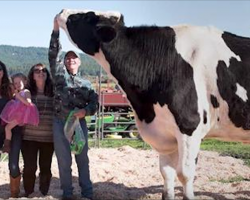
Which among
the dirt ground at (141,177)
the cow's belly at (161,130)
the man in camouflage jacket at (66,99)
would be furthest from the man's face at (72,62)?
the dirt ground at (141,177)

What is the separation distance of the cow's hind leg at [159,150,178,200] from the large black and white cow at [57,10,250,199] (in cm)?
15

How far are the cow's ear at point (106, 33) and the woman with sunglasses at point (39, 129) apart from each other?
1374 mm

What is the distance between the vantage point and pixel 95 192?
6227mm

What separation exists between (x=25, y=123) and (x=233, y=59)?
263 cm

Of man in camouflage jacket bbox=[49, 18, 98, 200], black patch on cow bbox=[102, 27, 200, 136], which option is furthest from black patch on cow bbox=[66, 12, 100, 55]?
man in camouflage jacket bbox=[49, 18, 98, 200]

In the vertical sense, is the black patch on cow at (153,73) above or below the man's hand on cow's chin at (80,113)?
above

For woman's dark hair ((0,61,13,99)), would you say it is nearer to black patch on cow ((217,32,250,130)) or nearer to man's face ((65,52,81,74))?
man's face ((65,52,81,74))

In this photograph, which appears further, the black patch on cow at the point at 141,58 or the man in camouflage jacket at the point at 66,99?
the man in camouflage jacket at the point at 66,99

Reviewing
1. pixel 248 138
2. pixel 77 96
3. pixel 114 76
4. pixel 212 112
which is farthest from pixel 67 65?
pixel 248 138

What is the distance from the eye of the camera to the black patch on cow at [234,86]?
4.91 m

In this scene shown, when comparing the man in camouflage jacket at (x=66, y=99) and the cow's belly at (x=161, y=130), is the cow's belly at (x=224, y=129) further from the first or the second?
the man in camouflage jacket at (x=66, y=99)

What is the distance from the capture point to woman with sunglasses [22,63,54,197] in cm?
614

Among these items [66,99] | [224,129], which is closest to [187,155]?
[224,129]

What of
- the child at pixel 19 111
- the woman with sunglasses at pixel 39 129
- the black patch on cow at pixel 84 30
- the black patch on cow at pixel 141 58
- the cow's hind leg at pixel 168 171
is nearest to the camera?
the black patch on cow at pixel 141 58
